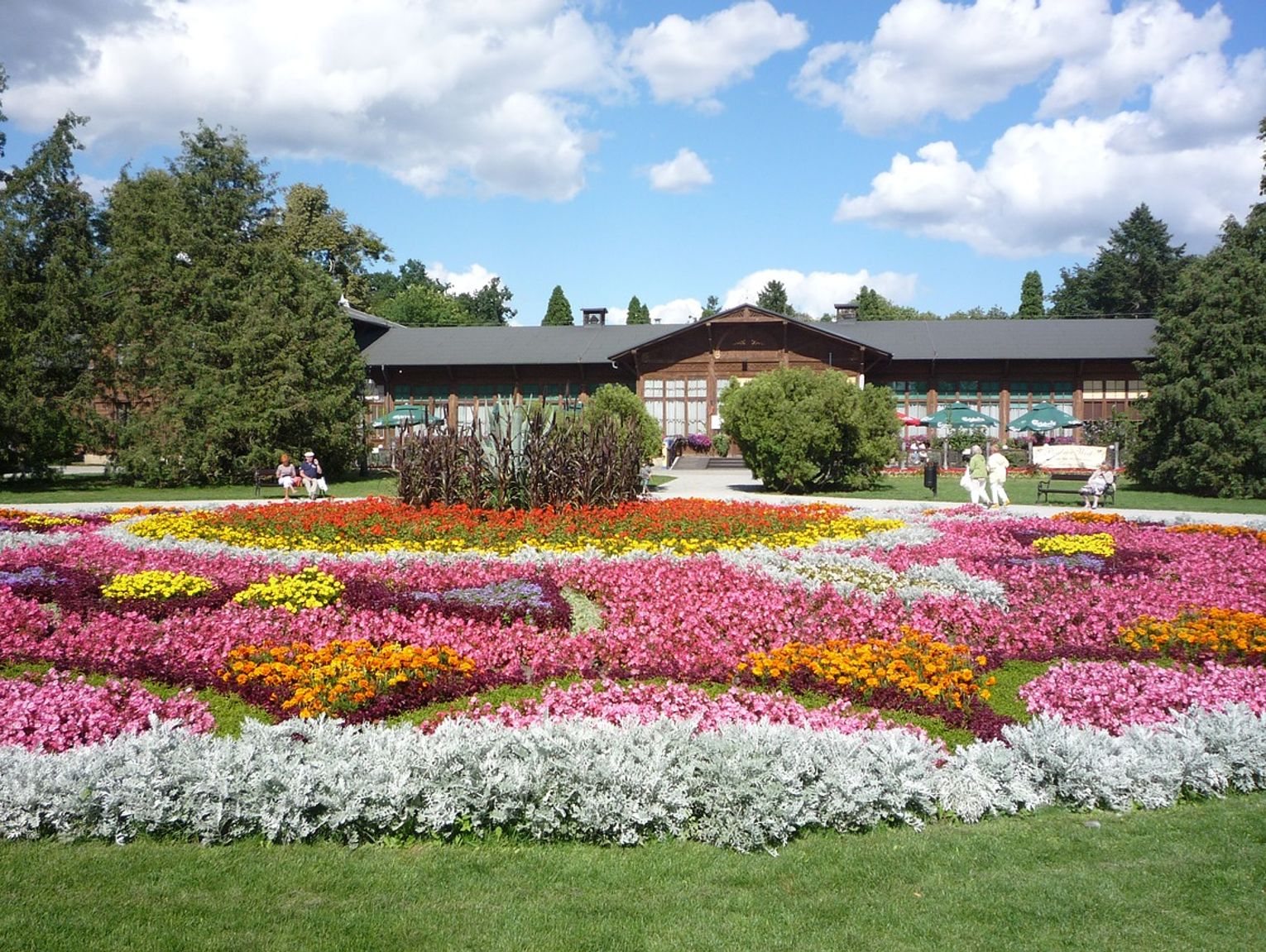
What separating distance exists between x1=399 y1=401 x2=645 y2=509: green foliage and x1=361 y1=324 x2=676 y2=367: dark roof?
27338 mm

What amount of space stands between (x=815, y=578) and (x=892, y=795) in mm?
5465

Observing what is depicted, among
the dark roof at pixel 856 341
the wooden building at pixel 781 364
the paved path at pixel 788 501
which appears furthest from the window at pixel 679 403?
the paved path at pixel 788 501

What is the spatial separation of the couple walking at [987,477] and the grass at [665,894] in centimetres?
1529

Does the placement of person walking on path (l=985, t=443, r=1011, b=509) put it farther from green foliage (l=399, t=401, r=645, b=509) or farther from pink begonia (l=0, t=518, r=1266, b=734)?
green foliage (l=399, t=401, r=645, b=509)

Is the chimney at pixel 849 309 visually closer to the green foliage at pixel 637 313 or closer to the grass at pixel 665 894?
the green foliage at pixel 637 313

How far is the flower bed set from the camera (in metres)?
5.88

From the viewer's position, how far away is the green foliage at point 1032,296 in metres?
61.1

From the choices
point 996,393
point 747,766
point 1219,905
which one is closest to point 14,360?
point 747,766

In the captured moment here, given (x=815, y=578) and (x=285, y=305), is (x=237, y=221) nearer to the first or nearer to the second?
(x=285, y=305)

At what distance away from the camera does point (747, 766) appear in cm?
470

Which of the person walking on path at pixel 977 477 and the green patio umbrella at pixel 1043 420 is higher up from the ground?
the green patio umbrella at pixel 1043 420

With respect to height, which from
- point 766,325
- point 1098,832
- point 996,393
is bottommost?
point 1098,832

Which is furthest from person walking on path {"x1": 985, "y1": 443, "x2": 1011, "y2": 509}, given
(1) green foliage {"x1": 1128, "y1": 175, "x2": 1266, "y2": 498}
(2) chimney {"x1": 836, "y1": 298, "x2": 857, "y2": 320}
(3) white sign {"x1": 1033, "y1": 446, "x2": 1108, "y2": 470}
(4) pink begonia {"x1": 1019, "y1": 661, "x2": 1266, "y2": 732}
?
(2) chimney {"x1": 836, "y1": 298, "x2": 857, "y2": 320}

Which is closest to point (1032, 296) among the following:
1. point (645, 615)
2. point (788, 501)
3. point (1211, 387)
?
point (1211, 387)
